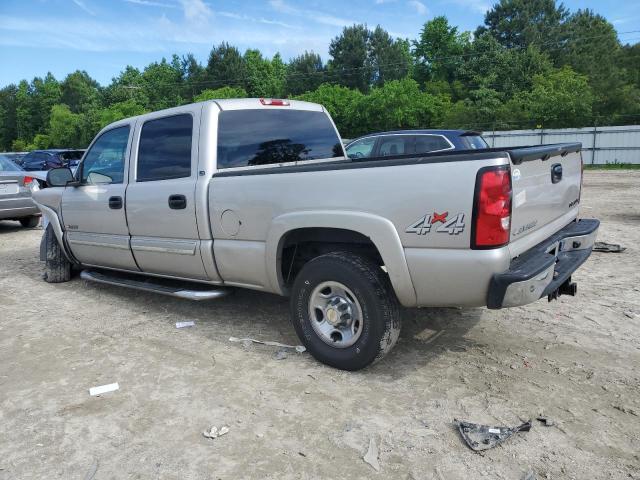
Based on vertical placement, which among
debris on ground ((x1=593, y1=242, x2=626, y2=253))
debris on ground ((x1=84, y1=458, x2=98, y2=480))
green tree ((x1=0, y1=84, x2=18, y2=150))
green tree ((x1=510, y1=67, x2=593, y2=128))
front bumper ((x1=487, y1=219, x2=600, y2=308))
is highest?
green tree ((x1=0, y1=84, x2=18, y2=150))

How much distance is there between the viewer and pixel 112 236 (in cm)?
506

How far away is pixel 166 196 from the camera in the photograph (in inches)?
170

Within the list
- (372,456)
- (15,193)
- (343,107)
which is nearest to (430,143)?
(372,456)

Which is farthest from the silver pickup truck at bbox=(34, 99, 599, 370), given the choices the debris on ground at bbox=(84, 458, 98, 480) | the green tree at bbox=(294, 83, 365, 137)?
the green tree at bbox=(294, 83, 365, 137)

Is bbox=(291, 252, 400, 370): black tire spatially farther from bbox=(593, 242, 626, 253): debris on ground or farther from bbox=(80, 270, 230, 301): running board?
bbox=(593, 242, 626, 253): debris on ground

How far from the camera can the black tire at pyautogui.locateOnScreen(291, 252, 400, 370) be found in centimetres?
324

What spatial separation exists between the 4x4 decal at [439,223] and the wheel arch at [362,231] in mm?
145

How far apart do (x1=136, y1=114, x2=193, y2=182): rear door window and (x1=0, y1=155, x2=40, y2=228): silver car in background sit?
620 cm

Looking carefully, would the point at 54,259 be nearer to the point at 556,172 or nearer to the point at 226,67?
the point at 556,172

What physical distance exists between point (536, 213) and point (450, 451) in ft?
5.36

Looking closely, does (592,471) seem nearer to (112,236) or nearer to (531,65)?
(112,236)

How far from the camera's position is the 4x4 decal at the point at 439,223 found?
2836 millimetres

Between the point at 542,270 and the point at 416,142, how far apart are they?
700cm

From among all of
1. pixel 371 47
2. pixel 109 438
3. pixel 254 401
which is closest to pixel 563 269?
pixel 254 401
